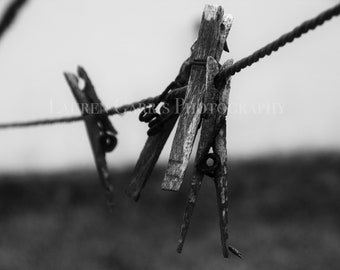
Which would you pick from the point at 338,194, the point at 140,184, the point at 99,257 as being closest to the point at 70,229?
the point at 99,257

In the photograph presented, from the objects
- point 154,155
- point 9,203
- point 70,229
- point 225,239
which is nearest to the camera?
point 225,239

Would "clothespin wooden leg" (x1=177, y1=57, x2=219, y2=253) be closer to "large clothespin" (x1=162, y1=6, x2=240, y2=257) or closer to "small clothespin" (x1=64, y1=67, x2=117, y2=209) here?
"large clothespin" (x1=162, y1=6, x2=240, y2=257)

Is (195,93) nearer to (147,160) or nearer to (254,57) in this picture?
(254,57)

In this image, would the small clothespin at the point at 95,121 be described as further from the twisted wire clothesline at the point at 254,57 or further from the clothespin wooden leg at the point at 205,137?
the clothespin wooden leg at the point at 205,137

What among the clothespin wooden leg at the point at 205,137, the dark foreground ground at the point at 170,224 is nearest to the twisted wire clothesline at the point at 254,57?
the clothespin wooden leg at the point at 205,137

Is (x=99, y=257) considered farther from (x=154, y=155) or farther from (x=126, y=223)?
(x=154, y=155)

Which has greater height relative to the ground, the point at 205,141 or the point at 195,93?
the point at 195,93

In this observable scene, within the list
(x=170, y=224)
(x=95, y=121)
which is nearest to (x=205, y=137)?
(x=95, y=121)
